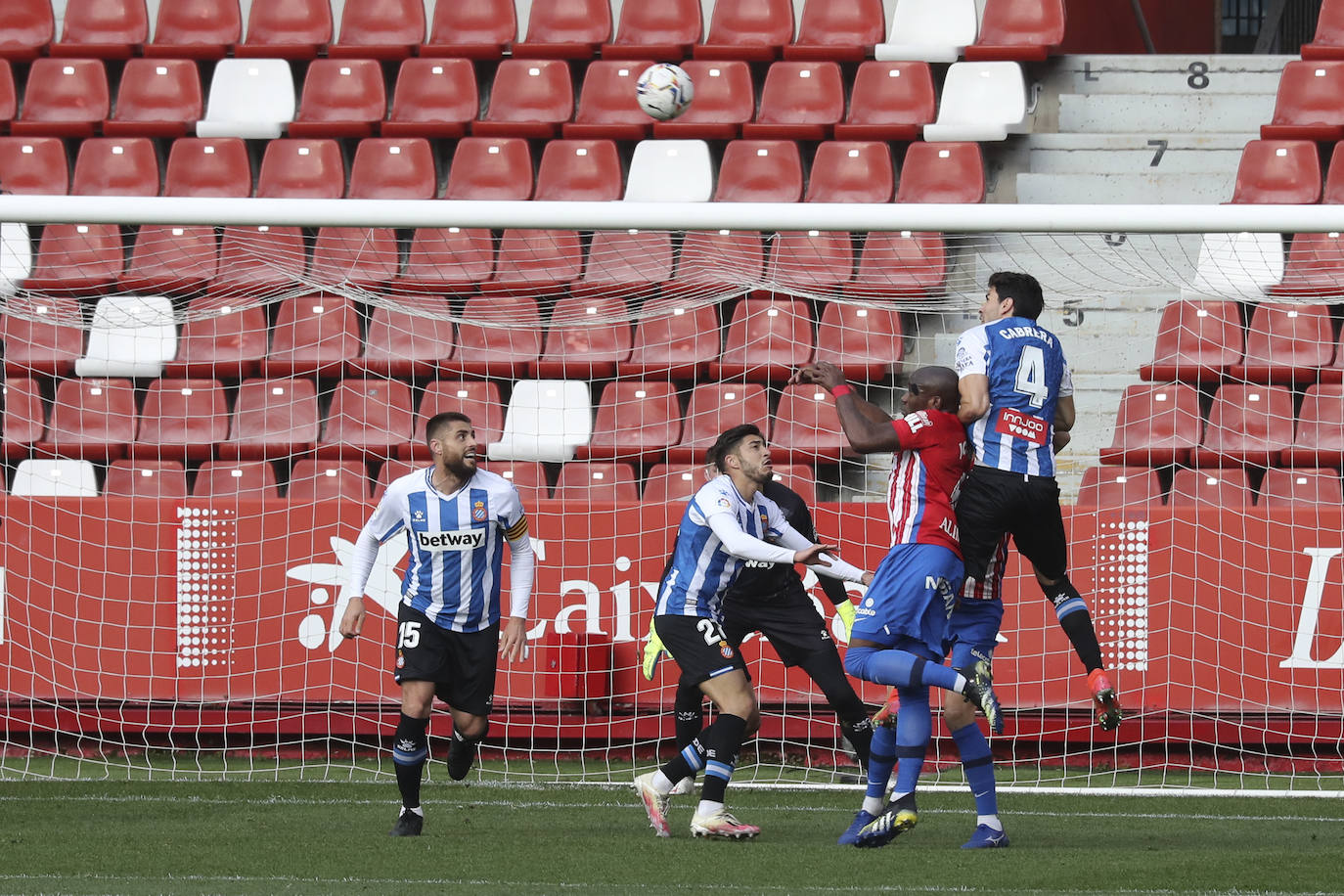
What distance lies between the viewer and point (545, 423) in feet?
36.9

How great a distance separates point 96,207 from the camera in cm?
934

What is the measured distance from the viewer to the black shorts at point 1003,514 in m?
6.77

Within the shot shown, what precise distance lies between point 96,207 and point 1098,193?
7129 mm

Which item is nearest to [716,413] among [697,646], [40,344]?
[697,646]

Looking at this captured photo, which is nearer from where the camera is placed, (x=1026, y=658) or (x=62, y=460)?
(x=1026, y=658)

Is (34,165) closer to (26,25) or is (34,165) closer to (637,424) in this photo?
(26,25)

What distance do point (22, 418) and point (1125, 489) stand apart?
6.83 m

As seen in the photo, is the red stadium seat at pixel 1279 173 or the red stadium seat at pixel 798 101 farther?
the red stadium seat at pixel 798 101

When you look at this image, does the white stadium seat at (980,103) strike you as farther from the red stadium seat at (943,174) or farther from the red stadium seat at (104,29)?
the red stadium seat at (104,29)

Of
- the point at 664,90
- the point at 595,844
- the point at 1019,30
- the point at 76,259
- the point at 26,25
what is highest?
the point at 26,25

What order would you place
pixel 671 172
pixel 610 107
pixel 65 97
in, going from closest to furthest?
1. pixel 671 172
2. pixel 610 107
3. pixel 65 97

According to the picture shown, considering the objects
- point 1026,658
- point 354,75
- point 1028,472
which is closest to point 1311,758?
point 1026,658

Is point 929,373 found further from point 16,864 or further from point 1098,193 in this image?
point 1098,193

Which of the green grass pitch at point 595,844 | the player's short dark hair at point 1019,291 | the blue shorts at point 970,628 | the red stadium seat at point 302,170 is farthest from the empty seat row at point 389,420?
the player's short dark hair at point 1019,291
